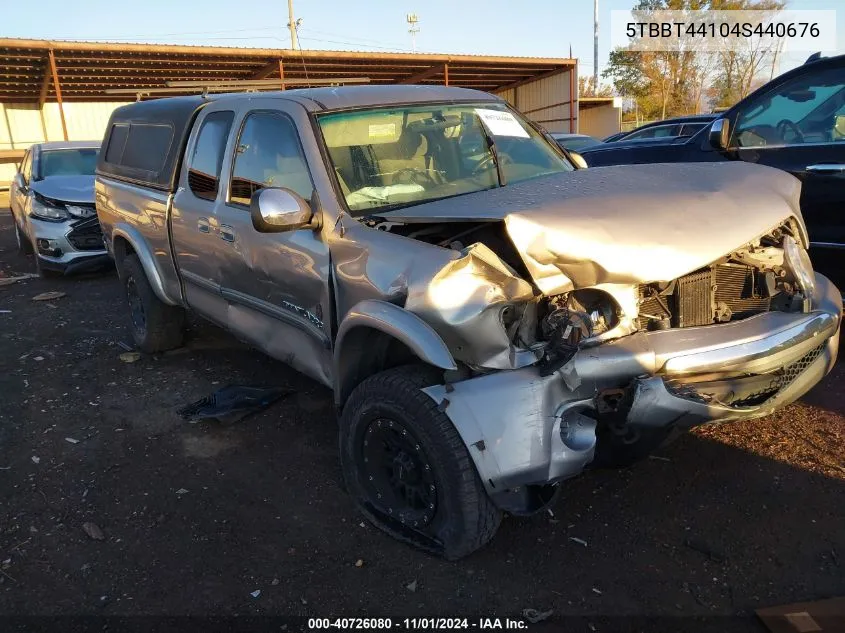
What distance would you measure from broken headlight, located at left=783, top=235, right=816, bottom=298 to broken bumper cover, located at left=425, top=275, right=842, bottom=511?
56 centimetres

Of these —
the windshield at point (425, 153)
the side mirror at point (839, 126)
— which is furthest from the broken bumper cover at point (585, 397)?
the side mirror at point (839, 126)

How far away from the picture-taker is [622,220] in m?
2.69

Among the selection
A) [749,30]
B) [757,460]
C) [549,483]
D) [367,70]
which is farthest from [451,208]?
[749,30]

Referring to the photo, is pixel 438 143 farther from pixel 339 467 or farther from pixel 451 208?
pixel 339 467

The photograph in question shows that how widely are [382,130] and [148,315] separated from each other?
2869mm

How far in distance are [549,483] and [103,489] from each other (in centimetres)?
246

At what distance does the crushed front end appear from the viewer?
2494mm

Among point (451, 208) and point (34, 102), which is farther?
point (34, 102)

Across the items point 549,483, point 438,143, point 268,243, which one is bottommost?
point 549,483

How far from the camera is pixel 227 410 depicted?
4375mm

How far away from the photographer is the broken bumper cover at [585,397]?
2.49 m

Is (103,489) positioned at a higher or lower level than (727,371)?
lower

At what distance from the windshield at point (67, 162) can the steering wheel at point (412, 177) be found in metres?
7.76

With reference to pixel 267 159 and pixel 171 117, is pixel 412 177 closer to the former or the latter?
pixel 267 159
